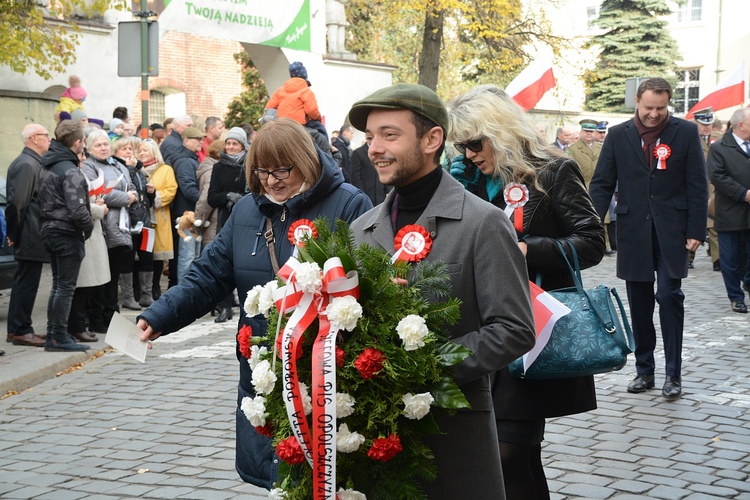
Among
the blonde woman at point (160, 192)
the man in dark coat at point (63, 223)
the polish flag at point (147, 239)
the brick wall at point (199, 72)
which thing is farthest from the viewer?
the brick wall at point (199, 72)

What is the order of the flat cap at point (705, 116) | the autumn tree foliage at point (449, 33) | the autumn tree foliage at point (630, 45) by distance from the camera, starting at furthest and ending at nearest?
the autumn tree foliage at point (630, 45) < the autumn tree foliage at point (449, 33) < the flat cap at point (705, 116)

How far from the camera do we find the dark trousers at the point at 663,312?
7.71 m

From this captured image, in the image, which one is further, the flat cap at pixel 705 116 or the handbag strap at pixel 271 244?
the flat cap at pixel 705 116

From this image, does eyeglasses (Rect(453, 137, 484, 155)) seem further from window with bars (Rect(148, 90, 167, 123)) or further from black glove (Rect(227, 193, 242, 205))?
window with bars (Rect(148, 90, 167, 123))

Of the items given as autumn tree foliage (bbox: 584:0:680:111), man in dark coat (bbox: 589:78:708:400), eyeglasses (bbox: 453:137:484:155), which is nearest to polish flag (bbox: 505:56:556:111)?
man in dark coat (bbox: 589:78:708:400)

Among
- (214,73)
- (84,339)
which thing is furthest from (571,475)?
(214,73)

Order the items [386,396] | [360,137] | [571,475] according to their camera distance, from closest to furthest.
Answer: [386,396], [571,475], [360,137]

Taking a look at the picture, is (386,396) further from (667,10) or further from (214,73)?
(667,10)

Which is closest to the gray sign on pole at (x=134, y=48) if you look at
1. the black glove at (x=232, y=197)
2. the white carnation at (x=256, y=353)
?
the black glove at (x=232, y=197)

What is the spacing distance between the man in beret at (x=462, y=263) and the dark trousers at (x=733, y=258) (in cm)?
1026

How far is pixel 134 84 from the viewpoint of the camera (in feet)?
67.9

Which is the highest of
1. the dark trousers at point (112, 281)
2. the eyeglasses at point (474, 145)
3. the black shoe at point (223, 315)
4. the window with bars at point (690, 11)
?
the window with bars at point (690, 11)

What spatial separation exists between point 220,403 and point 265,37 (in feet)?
45.2

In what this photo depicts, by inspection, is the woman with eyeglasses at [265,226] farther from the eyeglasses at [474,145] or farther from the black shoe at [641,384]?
the black shoe at [641,384]
